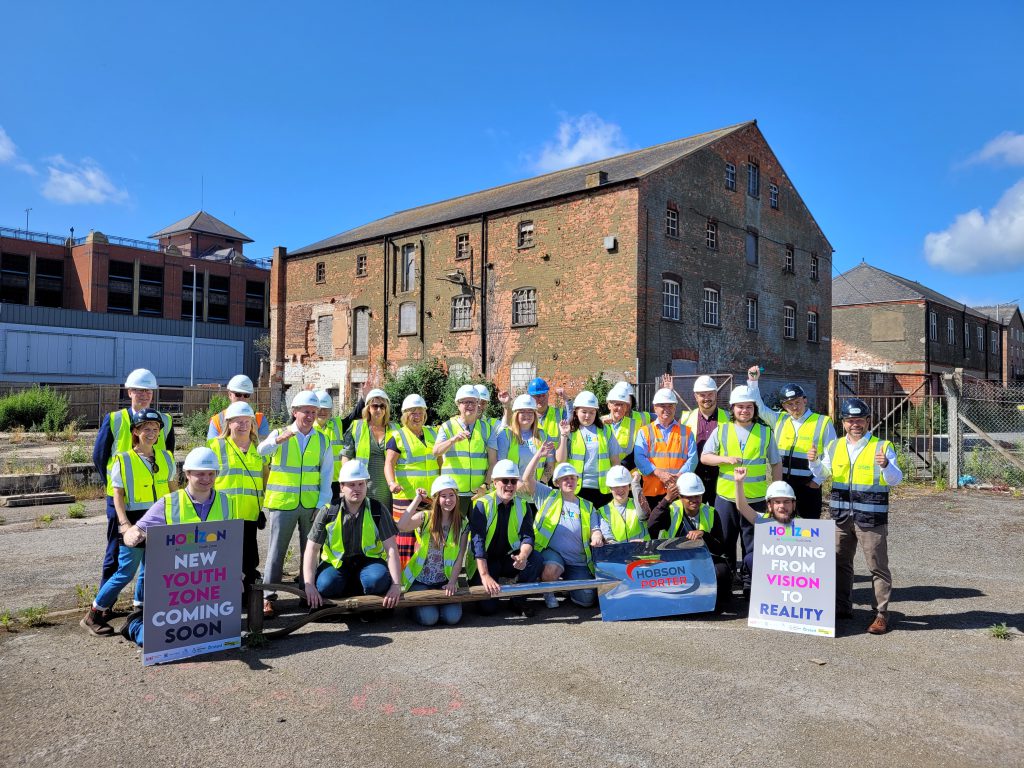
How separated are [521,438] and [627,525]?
52.2 inches

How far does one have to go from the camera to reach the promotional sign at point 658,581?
20.2 ft

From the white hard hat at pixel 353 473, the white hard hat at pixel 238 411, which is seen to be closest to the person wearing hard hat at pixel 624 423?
the white hard hat at pixel 353 473

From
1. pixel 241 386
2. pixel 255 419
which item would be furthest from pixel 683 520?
pixel 241 386

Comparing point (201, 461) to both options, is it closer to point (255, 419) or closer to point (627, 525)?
point (255, 419)

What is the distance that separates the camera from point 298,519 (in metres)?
6.31

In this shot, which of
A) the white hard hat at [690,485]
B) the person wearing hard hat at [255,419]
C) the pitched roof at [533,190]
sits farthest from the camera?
the pitched roof at [533,190]

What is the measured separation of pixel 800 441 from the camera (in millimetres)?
6812

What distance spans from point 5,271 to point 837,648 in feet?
201

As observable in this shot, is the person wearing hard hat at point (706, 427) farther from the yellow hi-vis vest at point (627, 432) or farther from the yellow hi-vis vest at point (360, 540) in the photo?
the yellow hi-vis vest at point (360, 540)

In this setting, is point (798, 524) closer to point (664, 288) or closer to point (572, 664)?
point (572, 664)

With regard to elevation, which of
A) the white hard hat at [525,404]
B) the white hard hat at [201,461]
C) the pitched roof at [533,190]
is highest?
the pitched roof at [533,190]

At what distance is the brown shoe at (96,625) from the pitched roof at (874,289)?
4507cm

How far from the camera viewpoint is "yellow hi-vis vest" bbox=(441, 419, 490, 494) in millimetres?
6891

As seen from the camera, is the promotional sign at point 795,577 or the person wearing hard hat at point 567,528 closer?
the promotional sign at point 795,577
